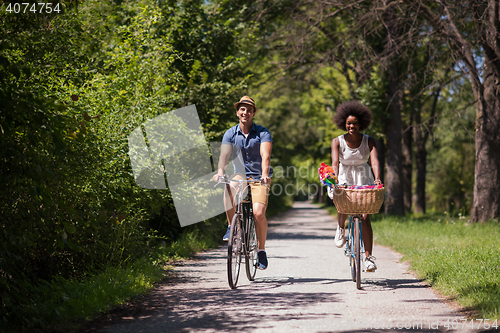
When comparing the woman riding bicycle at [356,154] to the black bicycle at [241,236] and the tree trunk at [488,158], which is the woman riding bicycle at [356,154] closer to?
the black bicycle at [241,236]

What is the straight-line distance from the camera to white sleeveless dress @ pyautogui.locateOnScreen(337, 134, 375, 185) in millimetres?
6426

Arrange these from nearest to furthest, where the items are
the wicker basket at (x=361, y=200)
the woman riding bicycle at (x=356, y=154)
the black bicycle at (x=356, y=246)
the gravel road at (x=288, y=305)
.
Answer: the gravel road at (x=288, y=305) → the wicker basket at (x=361, y=200) → the black bicycle at (x=356, y=246) → the woman riding bicycle at (x=356, y=154)

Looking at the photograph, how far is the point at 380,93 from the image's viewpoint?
17203mm

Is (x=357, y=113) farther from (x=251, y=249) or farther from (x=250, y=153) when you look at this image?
(x=251, y=249)

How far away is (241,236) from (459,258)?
333 centimetres

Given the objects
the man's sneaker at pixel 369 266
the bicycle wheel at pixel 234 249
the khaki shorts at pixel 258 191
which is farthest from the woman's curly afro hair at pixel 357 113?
the bicycle wheel at pixel 234 249

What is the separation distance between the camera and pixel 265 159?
6.26 metres

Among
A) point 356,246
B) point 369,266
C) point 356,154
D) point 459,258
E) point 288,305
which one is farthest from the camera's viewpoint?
point 459,258

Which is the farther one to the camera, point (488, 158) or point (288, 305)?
point (488, 158)

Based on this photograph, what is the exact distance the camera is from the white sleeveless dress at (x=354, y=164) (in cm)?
643

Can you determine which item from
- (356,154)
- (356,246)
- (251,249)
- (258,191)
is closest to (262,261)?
(251,249)

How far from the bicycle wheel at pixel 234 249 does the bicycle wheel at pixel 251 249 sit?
23 cm

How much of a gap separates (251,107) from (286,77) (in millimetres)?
11874

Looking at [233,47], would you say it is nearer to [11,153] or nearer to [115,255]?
[115,255]
